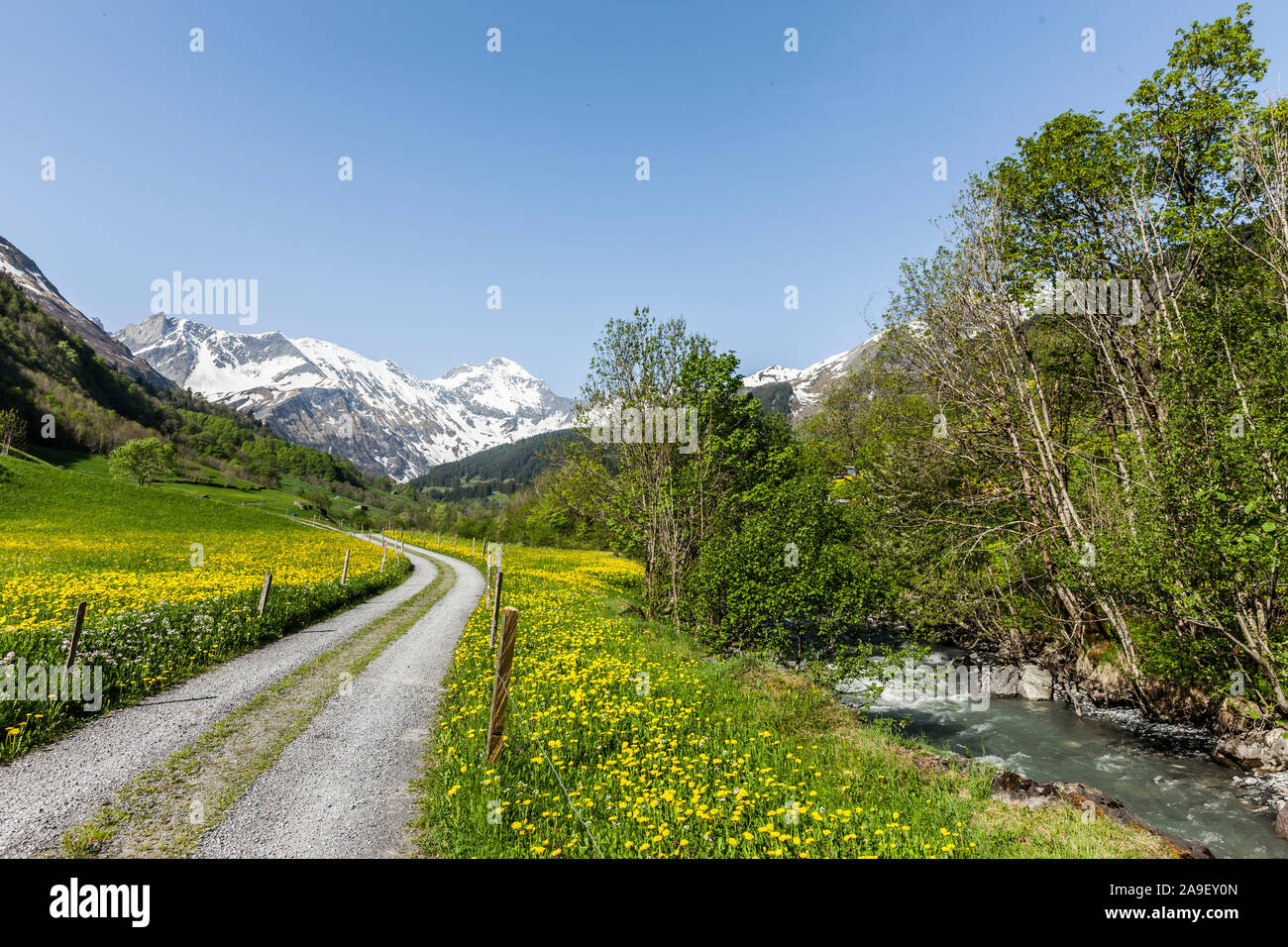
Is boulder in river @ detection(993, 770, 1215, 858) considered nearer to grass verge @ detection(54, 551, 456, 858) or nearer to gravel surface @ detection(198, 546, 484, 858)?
gravel surface @ detection(198, 546, 484, 858)

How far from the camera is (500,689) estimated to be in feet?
28.8

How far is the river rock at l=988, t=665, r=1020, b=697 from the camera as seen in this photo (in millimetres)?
20156

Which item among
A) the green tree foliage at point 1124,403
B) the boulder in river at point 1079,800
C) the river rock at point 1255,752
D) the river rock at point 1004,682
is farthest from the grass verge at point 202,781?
the river rock at point 1004,682

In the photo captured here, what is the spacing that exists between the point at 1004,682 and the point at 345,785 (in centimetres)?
2275

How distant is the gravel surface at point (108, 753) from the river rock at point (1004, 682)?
20.3 metres

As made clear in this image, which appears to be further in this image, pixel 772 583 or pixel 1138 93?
pixel 772 583

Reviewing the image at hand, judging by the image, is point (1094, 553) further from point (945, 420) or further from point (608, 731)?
point (608, 731)

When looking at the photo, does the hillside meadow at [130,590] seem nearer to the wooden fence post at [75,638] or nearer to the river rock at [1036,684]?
the wooden fence post at [75,638]

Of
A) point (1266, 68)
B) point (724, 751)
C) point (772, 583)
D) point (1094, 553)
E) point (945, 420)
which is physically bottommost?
point (724, 751)

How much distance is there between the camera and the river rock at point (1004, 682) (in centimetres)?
2016

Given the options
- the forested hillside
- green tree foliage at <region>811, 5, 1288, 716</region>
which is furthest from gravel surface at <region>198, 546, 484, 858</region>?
the forested hillside

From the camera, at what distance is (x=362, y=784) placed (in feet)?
26.6
